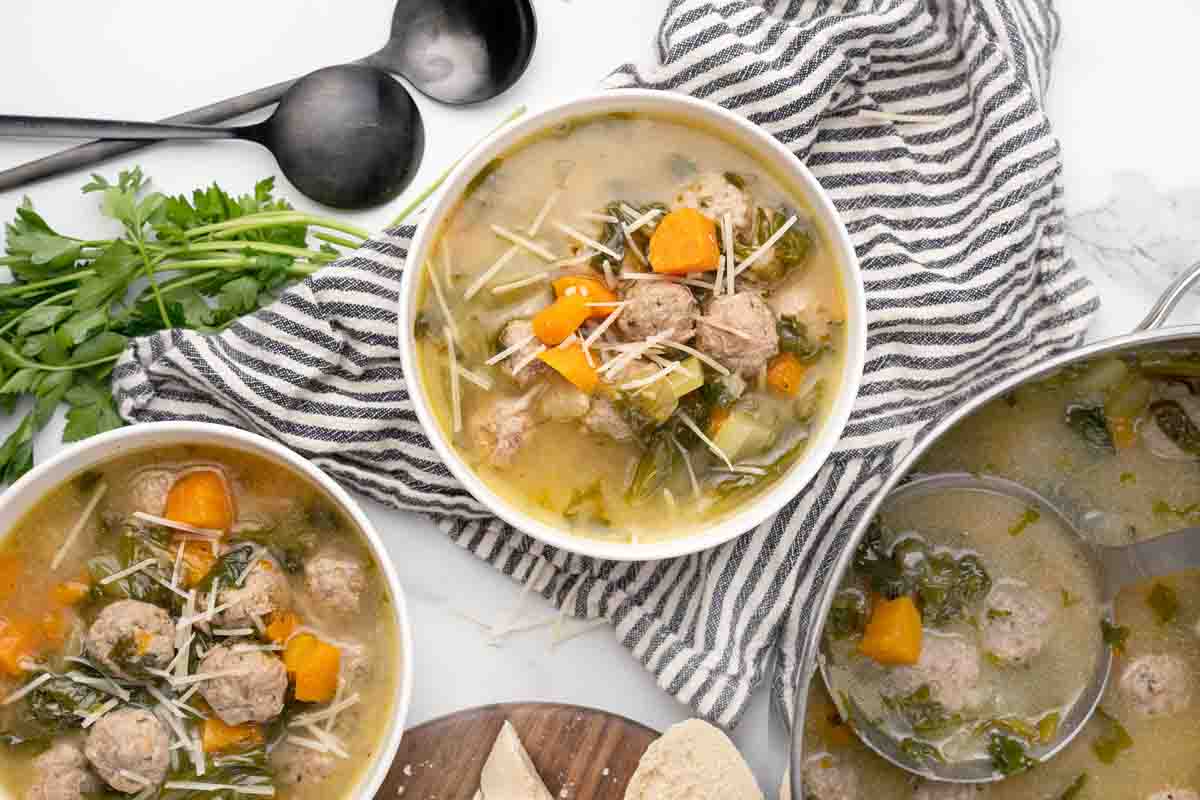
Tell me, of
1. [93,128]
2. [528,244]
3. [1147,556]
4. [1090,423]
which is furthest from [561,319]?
[1147,556]

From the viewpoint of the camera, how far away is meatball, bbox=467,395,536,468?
260 centimetres

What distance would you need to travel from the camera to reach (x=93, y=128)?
2.84 metres

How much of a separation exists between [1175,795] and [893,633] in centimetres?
89

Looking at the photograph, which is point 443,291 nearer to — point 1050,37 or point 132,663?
point 132,663

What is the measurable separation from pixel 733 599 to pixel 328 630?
3.12 ft

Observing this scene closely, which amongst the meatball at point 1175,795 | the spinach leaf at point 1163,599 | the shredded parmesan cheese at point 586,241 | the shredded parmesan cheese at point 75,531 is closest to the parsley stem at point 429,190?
the shredded parmesan cheese at point 586,241

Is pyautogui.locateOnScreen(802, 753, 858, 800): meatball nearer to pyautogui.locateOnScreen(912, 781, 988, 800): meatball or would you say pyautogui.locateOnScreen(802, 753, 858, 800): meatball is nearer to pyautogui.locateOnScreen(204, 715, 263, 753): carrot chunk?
pyautogui.locateOnScreen(912, 781, 988, 800): meatball

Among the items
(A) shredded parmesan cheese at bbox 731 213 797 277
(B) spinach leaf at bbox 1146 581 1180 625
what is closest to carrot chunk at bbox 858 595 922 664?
(B) spinach leaf at bbox 1146 581 1180 625

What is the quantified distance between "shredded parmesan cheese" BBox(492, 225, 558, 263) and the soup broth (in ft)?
3.31

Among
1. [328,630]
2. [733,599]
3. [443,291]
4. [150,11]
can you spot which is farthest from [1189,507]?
[150,11]

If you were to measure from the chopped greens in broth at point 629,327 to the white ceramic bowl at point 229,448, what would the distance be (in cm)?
28

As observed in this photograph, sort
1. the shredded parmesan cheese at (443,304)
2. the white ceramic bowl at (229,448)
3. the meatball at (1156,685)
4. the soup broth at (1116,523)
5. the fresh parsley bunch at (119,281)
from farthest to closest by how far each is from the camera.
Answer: the meatball at (1156,685)
the soup broth at (1116,523)
the fresh parsley bunch at (119,281)
the shredded parmesan cheese at (443,304)
the white ceramic bowl at (229,448)

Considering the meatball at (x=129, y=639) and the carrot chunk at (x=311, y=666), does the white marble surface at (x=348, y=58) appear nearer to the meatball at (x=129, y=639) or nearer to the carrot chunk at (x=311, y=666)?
the carrot chunk at (x=311, y=666)

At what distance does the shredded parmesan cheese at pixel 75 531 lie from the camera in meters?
2.64
